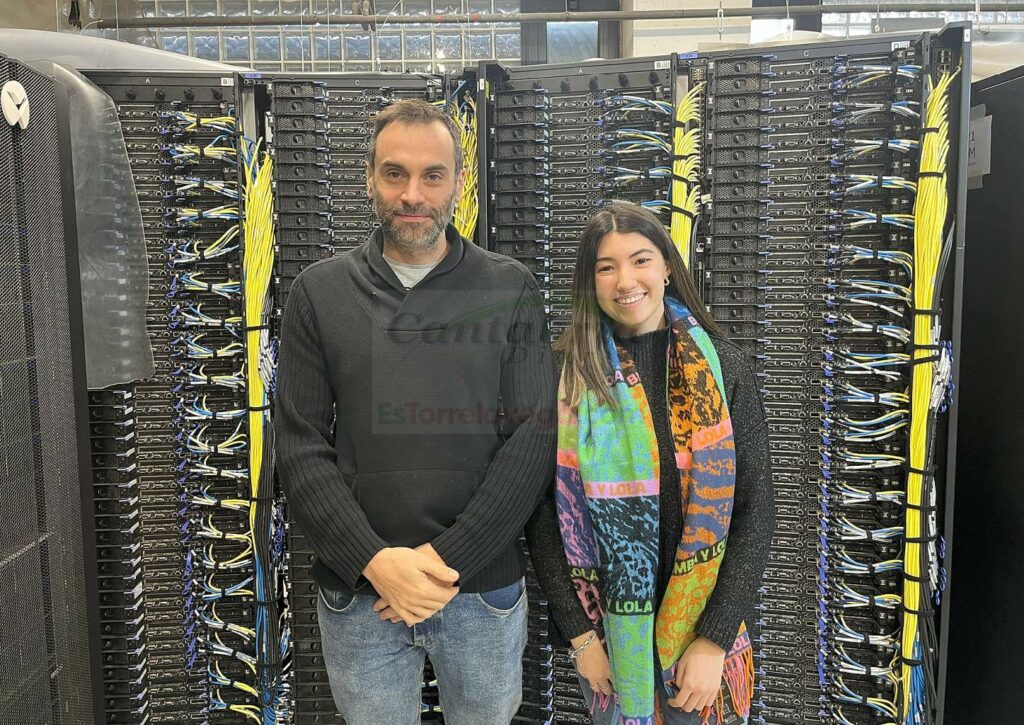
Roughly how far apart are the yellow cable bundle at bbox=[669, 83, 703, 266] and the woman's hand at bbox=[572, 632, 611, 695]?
3.22 ft

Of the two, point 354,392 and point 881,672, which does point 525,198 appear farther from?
point 881,672

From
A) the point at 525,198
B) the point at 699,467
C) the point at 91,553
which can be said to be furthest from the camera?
the point at 525,198

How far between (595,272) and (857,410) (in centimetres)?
92

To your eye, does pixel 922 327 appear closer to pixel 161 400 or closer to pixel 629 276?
pixel 629 276

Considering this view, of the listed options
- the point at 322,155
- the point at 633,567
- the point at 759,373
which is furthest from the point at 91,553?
the point at 759,373

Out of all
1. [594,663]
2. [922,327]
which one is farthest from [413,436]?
[922,327]

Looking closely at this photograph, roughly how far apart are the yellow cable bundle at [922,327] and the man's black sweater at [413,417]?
3.27 ft

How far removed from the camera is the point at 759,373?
1.77m

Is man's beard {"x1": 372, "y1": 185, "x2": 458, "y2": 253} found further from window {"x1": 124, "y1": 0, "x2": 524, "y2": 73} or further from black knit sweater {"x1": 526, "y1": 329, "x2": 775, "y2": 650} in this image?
window {"x1": 124, "y1": 0, "x2": 524, "y2": 73}

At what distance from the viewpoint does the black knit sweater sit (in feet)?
4.19

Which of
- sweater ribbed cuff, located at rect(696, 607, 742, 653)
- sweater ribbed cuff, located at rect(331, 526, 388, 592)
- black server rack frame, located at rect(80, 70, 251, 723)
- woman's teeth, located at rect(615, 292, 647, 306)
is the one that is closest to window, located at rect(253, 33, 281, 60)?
black server rack frame, located at rect(80, 70, 251, 723)

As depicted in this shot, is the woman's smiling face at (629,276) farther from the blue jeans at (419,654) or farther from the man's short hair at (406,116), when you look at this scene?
the blue jeans at (419,654)

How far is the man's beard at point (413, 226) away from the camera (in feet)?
4.30

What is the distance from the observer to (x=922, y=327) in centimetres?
164
